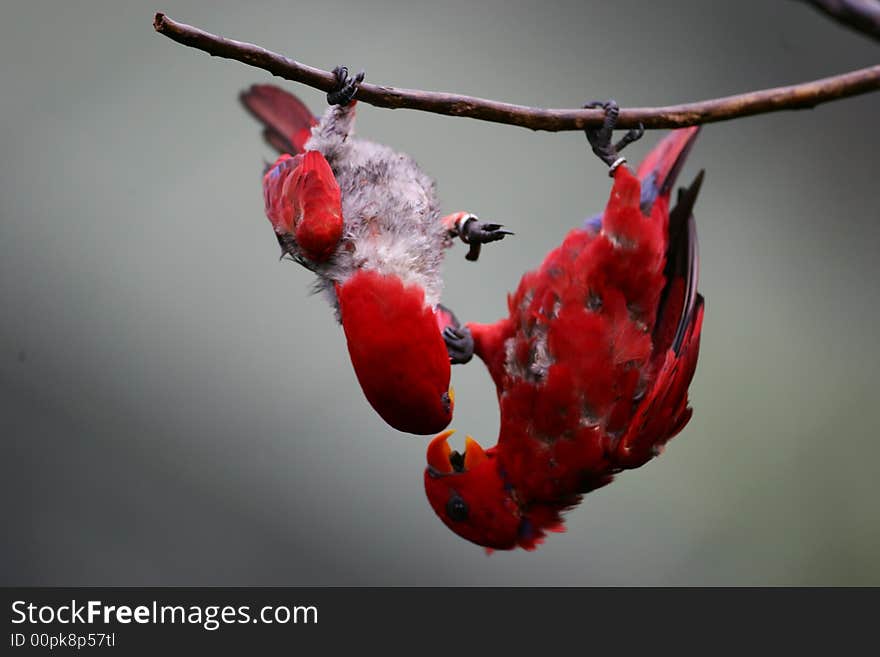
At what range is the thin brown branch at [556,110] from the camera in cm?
126

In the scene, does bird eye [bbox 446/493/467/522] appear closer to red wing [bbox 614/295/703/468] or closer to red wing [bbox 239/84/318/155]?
red wing [bbox 614/295/703/468]

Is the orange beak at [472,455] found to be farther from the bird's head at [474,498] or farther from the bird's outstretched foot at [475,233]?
the bird's outstretched foot at [475,233]

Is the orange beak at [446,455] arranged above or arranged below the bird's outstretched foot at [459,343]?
below

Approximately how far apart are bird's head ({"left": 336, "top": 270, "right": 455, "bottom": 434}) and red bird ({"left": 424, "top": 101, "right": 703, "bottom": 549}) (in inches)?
15.4

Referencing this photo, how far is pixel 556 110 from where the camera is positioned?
4.92ft

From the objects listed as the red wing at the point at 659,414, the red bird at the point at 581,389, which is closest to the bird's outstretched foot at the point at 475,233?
the red bird at the point at 581,389

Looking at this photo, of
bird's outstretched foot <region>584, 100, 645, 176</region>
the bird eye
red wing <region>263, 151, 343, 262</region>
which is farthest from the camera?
the bird eye

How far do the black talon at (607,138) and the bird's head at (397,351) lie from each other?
51cm

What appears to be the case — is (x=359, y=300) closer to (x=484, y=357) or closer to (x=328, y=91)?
(x=328, y=91)

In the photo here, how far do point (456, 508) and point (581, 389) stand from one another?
0.37 metres

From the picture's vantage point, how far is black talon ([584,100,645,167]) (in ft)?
5.47

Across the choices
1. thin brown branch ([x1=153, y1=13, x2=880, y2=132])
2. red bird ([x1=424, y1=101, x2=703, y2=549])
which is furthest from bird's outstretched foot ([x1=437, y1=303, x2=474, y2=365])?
thin brown branch ([x1=153, y1=13, x2=880, y2=132])

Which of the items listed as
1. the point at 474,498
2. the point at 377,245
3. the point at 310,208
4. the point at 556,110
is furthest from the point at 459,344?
the point at 556,110

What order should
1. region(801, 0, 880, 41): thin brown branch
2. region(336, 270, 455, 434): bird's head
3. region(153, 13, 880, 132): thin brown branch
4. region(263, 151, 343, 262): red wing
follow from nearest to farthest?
region(801, 0, 880, 41): thin brown branch
region(153, 13, 880, 132): thin brown branch
region(336, 270, 455, 434): bird's head
region(263, 151, 343, 262): red wing
